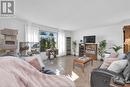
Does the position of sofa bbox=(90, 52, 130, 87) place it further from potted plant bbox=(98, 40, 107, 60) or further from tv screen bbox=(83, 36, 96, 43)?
tv screen bbox=(83, 36, 96, 43)

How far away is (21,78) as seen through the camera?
5.08ft

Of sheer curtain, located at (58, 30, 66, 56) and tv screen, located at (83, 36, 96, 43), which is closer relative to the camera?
tv screen, located at (83, 36, 96, 43)

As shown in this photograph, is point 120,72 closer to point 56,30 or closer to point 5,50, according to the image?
point 5,50

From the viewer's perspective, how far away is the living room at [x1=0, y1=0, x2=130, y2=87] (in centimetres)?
369

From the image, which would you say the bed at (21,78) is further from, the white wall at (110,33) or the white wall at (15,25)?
the white wall at (110,33)

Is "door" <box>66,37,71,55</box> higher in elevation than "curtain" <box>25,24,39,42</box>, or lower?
lower

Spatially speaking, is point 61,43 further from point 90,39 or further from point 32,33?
point 32,33

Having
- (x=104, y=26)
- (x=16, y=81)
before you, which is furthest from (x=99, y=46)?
(x=16, y=81)

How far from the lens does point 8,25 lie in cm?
519

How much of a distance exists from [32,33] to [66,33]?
161 inches

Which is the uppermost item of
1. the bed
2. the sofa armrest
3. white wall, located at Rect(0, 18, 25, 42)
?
white wall, located at Rect(0, 18, 25, 42)

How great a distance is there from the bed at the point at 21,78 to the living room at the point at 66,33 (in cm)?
9

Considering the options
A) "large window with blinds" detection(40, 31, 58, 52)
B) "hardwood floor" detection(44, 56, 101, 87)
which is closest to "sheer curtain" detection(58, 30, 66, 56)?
"large window with blinds" detection(40, 31, 58, 52)

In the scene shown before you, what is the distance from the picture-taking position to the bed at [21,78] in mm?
1392
